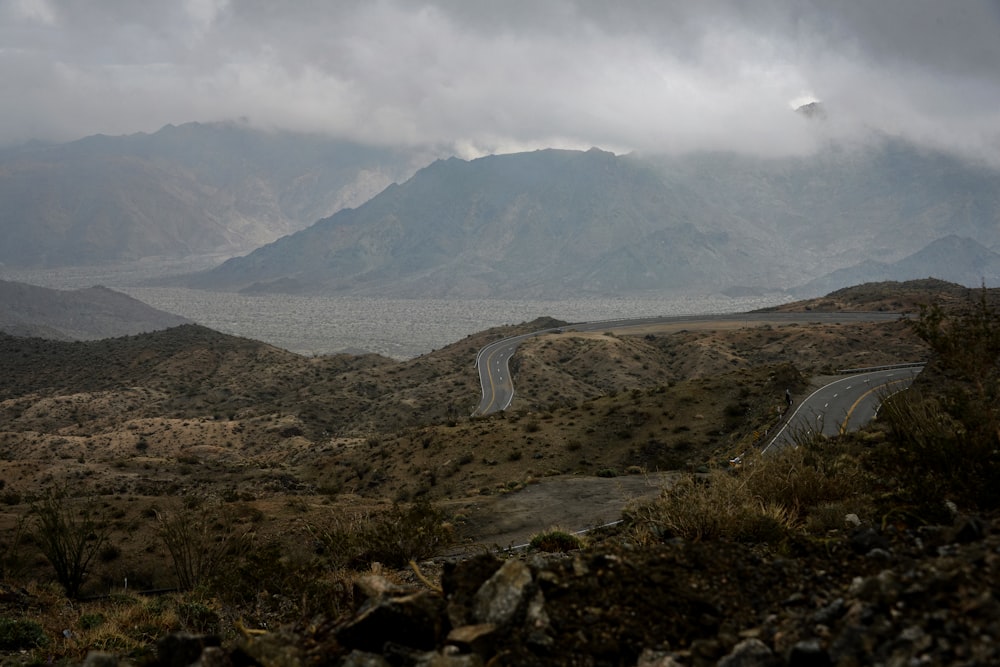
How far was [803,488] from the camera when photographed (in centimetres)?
966

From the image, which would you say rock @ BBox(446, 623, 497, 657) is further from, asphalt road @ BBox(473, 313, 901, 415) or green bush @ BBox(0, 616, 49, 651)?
asphalt road @ BBox(473, 313, 901, 415)

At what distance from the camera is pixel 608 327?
109 m

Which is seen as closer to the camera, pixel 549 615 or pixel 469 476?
pixel 549 615

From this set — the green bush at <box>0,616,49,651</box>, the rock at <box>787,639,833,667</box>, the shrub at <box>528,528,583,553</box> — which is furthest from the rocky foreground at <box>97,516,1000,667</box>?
the green bush at <box>0,616,49,651</box>

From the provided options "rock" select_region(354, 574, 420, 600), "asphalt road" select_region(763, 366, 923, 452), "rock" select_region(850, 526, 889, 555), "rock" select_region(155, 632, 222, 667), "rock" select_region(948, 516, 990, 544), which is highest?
"rock" select_region(948, 516, 990, 544)

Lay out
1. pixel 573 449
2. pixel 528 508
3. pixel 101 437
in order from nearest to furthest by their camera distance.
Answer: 1. pixel 528 508
2. pixel 573 449
3. pixel 101 437

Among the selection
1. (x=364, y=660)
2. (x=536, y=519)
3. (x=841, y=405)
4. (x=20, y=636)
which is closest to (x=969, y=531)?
(x=364, y=660)

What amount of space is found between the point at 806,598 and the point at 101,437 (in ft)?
216

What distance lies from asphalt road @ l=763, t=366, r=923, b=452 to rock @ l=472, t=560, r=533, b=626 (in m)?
21.3

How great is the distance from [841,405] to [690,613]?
32197mm

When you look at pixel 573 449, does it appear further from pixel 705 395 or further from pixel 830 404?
pixel 830 404

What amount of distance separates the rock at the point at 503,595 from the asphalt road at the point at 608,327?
5574cm

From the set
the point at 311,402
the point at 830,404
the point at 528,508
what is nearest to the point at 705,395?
the point at 830,404

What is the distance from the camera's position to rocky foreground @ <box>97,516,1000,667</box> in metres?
4.32
